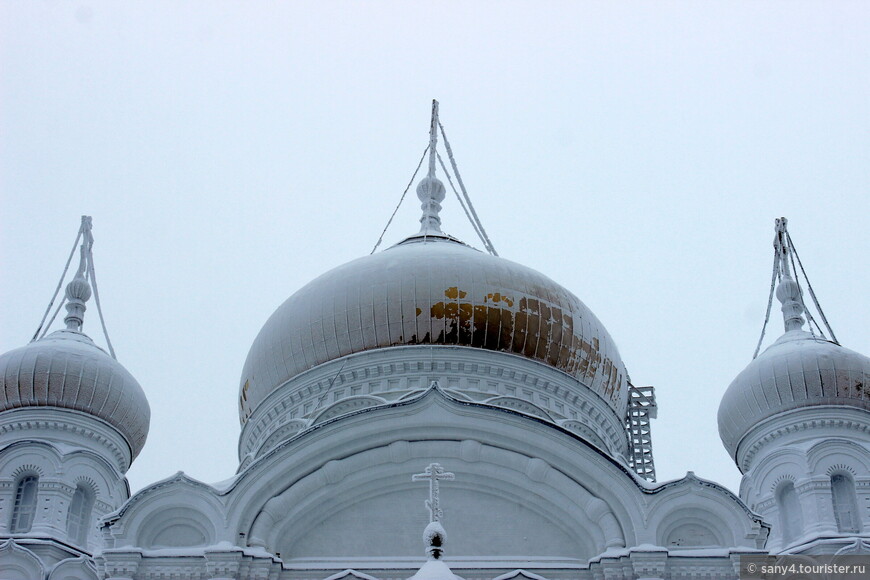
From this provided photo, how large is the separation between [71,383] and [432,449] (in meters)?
5.72

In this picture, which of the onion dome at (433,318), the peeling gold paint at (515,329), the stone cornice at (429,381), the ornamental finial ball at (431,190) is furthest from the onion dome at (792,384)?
the ornamental finial ball at (431,190)

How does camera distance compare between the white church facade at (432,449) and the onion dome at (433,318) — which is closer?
the white church facade at (432,449)

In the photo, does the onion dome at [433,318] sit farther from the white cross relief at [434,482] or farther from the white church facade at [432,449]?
the white cross relief at [434,482]

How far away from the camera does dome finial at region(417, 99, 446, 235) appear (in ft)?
62.2

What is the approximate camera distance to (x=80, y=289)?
19016 mm

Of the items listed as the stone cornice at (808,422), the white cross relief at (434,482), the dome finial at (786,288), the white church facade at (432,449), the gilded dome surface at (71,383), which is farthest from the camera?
the dome finial at (786,288)

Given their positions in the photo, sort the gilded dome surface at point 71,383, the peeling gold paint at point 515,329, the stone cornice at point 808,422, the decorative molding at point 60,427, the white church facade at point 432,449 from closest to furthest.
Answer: the white church facade at point 432,449, the peeling gold paint at point 515,329, the stone cornice at point 808,422, the decorative molding at point 60,427, the gilded dome surface at point 71,383

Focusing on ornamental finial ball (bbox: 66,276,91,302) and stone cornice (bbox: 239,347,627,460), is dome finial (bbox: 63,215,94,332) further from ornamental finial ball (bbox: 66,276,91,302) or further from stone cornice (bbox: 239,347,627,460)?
stone cornice (bbox: 239,347,627,460)

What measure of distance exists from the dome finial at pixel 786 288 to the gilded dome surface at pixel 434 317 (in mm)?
2724

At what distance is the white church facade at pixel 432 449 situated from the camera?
1288 cm

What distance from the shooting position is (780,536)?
52.1ft

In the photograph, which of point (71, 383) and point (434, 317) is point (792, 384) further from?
point (71, 383)

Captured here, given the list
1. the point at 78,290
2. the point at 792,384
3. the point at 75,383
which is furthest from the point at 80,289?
the point at 792,384

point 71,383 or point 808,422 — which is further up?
point 71,383
